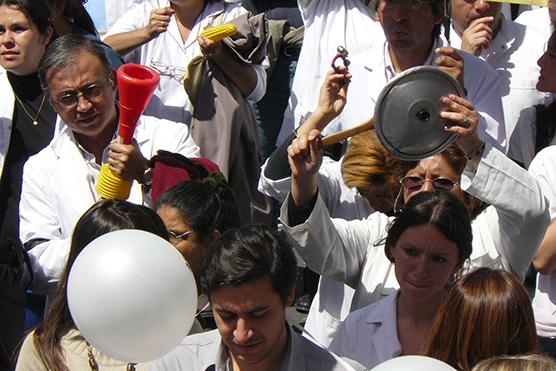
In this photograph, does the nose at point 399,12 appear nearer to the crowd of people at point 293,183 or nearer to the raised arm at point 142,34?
the crowd of people at point 293,183

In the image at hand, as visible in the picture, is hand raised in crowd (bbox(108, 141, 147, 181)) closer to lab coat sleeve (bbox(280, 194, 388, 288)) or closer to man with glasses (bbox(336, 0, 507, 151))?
lab coat sleeve (bbox(280, 194, 388, 288))

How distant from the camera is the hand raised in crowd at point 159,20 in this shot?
5450 mm

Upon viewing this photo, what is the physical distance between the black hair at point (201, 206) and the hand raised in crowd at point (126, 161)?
0.22 m

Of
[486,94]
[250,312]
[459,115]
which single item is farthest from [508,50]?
[250,312]

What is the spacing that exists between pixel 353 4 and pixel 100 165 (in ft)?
5.31

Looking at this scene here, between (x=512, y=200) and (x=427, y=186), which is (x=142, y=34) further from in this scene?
(x=512, y=200)

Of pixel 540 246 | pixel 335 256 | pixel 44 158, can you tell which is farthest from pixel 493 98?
pixel 44 158

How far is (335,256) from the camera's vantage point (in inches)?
158

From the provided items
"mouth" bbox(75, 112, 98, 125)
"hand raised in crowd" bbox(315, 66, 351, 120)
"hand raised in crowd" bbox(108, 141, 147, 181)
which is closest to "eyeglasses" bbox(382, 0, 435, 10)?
"hand raised in crowd" bbox(315, 66, 351, 120)

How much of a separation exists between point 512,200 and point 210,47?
74.9 inches

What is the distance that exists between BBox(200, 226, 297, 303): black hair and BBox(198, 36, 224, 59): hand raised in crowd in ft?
Answer: 6.23

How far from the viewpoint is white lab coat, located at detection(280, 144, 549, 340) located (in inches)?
148

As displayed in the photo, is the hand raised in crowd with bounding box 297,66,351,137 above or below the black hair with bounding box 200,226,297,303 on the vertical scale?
above

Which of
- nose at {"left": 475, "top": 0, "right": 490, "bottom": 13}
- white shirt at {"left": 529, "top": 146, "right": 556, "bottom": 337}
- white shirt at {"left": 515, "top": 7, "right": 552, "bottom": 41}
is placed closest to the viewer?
white shirt at {"left": 529, "top": 146, "right": 556, "bottom": 337}
